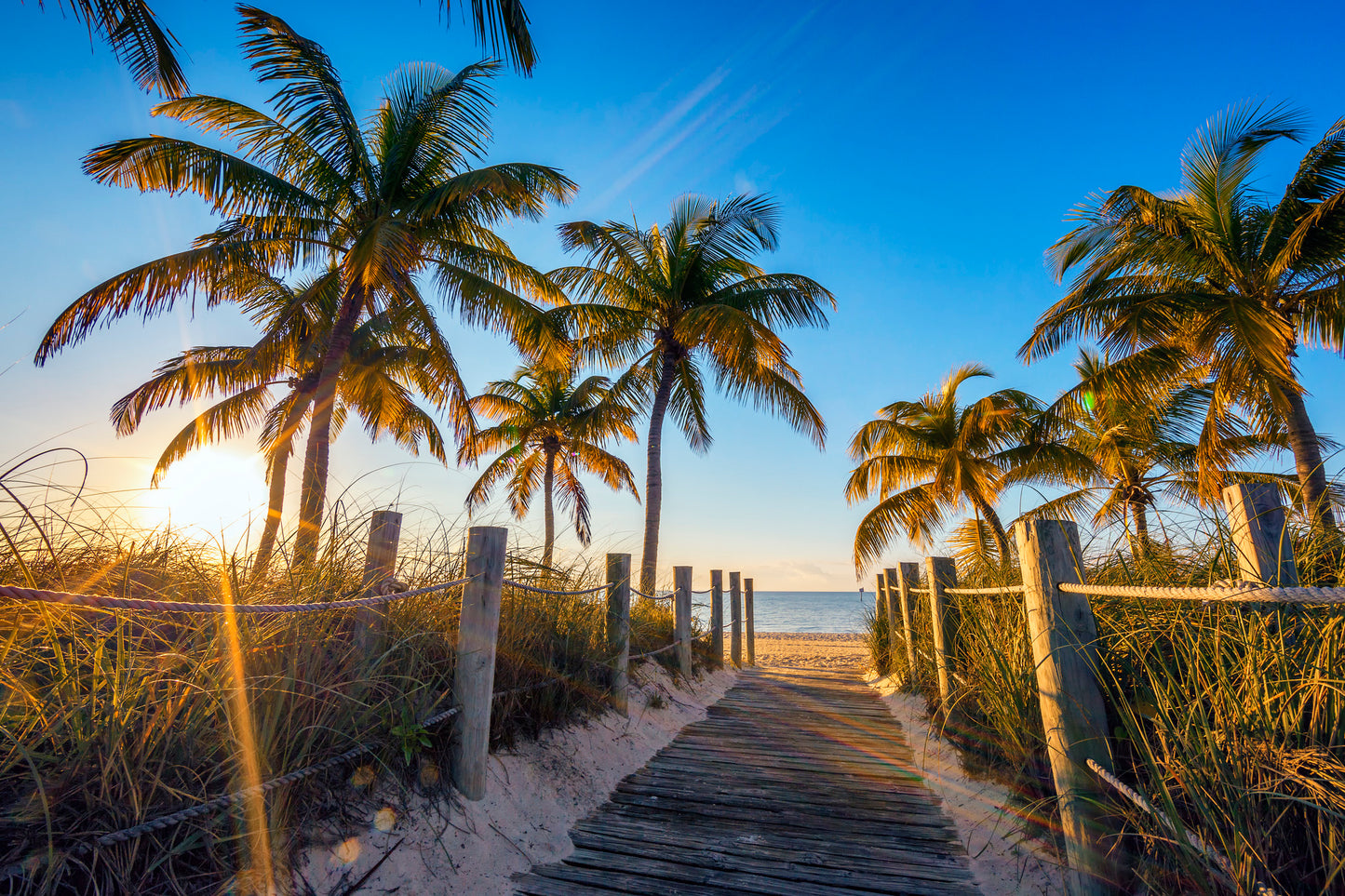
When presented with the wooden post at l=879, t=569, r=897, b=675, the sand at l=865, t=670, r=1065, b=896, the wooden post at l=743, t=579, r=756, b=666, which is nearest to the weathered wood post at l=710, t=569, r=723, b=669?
the wooden post at l=743, t=579, r=756, b=666

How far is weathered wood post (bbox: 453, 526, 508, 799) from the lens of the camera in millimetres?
2832

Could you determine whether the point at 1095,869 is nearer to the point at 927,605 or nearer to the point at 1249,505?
the point at 1249,505

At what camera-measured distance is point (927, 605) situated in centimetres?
586

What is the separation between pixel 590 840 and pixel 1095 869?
2.23m

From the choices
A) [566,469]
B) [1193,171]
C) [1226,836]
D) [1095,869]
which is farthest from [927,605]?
[566,469]

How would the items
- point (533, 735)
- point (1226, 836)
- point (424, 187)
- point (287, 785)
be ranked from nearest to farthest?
point (1226, 836), point (287, 785), point (533, 735), point (424, 187)

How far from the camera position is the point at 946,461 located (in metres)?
13.1

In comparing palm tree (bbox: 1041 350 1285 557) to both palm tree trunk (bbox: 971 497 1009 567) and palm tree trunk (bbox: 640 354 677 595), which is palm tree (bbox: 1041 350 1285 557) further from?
palm tree trunk (bbox: 640 354 677 595)

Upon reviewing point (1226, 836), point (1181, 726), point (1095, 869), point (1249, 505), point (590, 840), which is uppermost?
point (1249, 505)

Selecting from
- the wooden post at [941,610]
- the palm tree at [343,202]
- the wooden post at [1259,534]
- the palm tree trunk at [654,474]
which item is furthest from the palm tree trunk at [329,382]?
the wooden post at [1259,534]

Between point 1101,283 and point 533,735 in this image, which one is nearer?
point 533,735

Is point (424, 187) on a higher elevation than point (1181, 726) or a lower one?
higher

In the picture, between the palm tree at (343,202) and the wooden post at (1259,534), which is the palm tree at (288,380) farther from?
the wooden post at (1259,534)

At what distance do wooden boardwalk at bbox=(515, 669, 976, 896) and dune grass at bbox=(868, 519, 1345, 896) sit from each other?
66 centimetres
